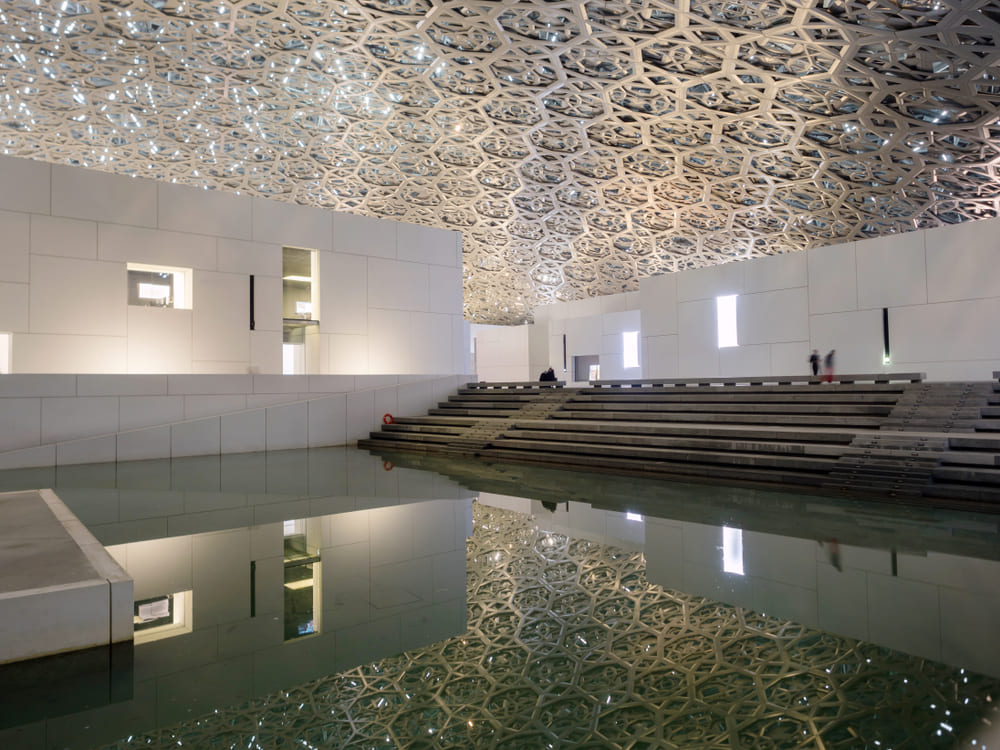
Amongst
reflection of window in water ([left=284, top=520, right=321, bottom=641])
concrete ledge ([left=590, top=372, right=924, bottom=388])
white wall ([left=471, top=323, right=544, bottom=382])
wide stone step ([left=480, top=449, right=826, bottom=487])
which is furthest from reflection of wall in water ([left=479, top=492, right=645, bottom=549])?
white wall ([left=471, top=323, right=544, bottom=382])

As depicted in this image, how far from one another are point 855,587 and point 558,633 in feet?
Result: 6.71

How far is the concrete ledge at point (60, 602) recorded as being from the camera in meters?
3.09

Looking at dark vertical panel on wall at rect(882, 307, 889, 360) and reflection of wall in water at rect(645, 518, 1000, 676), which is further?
dark vertical panel on wall at rect(882, 307, 889, 360)

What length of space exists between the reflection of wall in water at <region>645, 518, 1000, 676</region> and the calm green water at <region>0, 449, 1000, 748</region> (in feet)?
0.07

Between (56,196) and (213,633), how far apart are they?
1556 centimetres

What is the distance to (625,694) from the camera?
269cm

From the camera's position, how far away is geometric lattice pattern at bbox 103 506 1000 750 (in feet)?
7.77

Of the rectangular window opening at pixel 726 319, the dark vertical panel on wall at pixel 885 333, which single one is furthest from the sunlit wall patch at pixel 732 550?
the rectangular window opening at pixel 726 319

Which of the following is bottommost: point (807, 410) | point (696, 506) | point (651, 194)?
point (696, 506)

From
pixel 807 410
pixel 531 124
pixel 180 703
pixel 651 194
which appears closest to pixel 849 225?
pixel 651 194

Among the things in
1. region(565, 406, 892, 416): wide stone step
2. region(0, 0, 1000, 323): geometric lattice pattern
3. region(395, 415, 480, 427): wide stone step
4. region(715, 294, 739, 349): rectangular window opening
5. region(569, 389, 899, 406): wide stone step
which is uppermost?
region(0, 0, 1000, 323): geometric lattice pattern

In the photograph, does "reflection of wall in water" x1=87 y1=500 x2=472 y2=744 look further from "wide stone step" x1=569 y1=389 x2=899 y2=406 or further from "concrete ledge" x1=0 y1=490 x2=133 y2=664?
"wide stone step" x1=569 y1=389 x2=899 y2=406

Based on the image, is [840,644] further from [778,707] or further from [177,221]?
[177,221]

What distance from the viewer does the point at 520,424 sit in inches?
539
